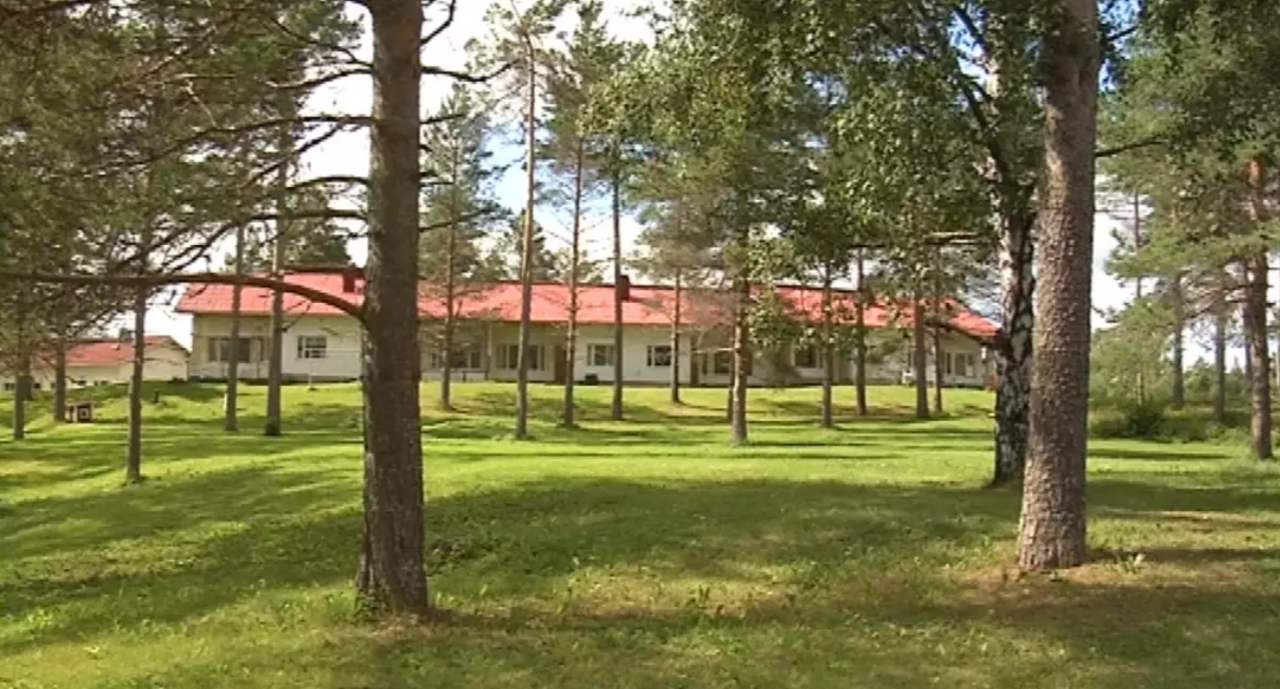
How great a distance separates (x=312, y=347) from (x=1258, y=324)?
4589 cm

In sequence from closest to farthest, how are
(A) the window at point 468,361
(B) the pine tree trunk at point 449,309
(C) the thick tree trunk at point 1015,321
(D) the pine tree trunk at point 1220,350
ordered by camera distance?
(C) the thick tree trunk at point 1015,321 < (D) the pine tree trunk at point 1220,350 < (B) the pine tree trunk at point 449,309 < (A) the window at point 468,361

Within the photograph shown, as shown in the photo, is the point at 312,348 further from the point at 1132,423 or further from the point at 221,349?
the point at 1132,423

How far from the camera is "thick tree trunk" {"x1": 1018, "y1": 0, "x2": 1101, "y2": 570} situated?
9.68 meters

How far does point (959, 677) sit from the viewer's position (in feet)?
23.7

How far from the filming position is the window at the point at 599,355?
215ft

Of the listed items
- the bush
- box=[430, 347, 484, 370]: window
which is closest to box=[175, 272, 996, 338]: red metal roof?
box=[430, 347, 484, 370]: window

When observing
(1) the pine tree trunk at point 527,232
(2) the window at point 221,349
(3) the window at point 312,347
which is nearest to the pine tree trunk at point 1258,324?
(1) the pine tree trunk at point 527,232

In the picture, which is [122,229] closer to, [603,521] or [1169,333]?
[603,521]

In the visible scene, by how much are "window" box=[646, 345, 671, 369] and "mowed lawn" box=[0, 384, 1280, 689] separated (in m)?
43.7

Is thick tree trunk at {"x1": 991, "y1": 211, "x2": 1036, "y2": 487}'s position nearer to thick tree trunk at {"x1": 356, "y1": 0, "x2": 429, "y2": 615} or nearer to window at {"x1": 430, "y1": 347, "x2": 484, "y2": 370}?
thick tree trunk at {"x1": 356, "y1": 0, "x2": 429, "y2": 615}

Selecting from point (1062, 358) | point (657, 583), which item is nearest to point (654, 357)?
point (657, 583)

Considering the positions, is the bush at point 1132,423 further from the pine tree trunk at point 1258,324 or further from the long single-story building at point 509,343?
the long single-story building at point 509,343

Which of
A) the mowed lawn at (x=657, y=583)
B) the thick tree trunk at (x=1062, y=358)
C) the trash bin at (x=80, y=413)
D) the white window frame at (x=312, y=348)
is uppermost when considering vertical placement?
the white window frame at (x=312, y=348)

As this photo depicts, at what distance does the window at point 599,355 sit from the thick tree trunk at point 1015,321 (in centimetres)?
5076
